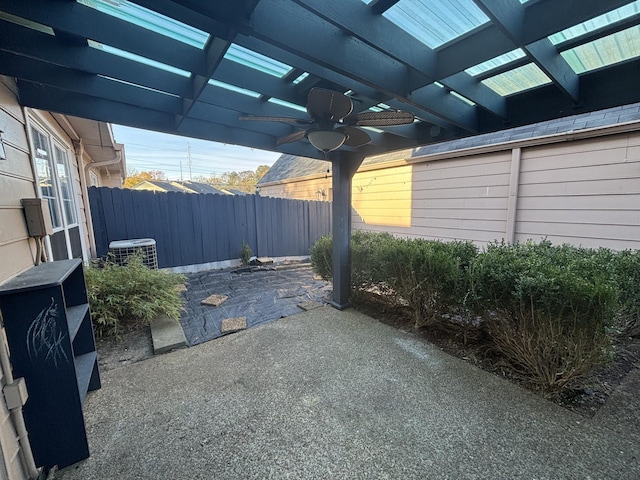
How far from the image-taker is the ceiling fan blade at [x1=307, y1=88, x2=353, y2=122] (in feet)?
6.15

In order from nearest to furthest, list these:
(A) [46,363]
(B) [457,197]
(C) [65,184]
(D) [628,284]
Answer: (A) [46,363] < (D) [628,284] < (C) [65,184] < (B) [457,197]

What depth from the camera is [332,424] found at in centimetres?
186

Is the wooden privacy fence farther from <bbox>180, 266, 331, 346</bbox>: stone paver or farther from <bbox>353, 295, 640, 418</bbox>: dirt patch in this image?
<bbox>353, 295, 640, 418</bbox>: dirt patch

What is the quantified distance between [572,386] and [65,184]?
20.7ft

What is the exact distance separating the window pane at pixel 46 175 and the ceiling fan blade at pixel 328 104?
283 cm

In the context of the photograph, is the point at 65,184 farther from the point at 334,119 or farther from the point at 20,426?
the point at 334,119

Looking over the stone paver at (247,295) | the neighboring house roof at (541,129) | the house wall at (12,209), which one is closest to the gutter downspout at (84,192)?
the stone paver at (247,295)

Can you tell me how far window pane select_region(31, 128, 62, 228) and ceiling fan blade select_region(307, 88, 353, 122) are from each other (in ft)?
9.27

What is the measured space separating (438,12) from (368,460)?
2835 millimetres

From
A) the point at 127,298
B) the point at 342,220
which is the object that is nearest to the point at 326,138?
the point at 342,220

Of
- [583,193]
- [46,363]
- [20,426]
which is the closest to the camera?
[20,426]

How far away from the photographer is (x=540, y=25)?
4.91ft

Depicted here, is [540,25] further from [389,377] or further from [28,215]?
[28,215]

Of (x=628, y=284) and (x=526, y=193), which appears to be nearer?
(x=628, y=284)
